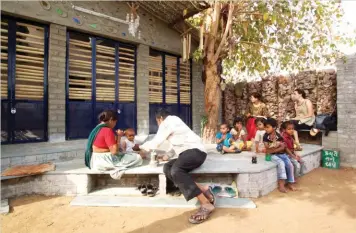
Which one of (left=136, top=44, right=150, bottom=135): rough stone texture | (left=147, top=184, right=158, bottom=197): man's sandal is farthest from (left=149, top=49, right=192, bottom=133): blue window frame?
(left=147, top=184, right=158, bottom=197): man's sandal

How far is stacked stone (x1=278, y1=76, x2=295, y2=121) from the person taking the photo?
746 cm

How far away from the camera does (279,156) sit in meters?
4.30

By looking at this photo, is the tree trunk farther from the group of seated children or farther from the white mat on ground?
the white mat on ground

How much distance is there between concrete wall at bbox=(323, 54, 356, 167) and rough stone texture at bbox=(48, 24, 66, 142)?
23.3 ft

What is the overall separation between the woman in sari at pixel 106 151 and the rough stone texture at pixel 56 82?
1.73 metres

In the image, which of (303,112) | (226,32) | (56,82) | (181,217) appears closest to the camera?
(181,217)

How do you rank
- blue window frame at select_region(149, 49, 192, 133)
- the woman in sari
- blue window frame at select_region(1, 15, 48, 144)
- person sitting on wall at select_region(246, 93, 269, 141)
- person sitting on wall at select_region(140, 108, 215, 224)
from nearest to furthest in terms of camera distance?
1. person sitting on wall at select_region(140, 108, 215, 224)
2. the woman in sari
3. blue window frame at select_region(1, 15, 48, 144)
4. person sitting on wall at select_region(246, 93, 269, 141)
5. blue window frame at select_region(149, 49, 192, 133)

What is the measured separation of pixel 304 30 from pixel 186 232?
22.5 ft

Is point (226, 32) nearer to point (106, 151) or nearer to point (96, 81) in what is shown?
point (96, 81)

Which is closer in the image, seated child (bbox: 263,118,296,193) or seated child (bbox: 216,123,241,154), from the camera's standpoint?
seated child (bbox: 263,118,296,193)

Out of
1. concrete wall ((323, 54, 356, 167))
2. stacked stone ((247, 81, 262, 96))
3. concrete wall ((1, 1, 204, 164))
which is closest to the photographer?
concrete wall ((1, 1, 204, 164))

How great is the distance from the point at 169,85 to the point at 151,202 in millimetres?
4627

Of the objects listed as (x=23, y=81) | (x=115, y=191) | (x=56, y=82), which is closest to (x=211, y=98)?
(x=115, y=191)

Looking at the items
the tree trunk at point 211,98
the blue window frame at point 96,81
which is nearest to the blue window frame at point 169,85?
the blue window frame at point 96,81
